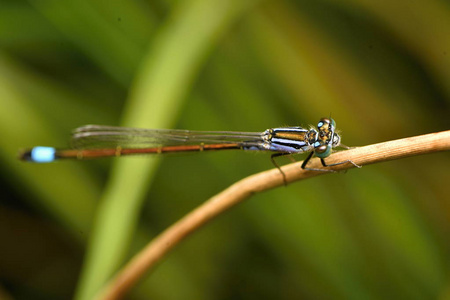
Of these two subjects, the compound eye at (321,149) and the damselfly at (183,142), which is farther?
the damselfly at (183,142)

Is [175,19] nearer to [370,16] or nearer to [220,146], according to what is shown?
[220,146]

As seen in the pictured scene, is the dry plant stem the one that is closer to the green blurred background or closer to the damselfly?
the damselfly

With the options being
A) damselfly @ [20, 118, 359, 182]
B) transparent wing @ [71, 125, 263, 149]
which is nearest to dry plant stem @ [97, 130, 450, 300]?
damselfly @ [20, 118, 359, 182]

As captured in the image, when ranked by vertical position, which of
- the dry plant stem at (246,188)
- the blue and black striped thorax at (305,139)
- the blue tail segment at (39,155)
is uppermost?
the blue tail segment at (39,155)

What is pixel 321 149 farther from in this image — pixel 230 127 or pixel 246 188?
pixel 230 127

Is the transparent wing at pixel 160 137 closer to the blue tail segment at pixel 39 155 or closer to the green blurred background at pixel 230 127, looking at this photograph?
the green blurred background at pixel 230 127

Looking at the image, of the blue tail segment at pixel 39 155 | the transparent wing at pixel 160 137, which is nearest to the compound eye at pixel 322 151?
the transparent wing at pixel 160 137

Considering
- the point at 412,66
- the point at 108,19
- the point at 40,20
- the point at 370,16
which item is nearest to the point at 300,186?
the point at 412,66
